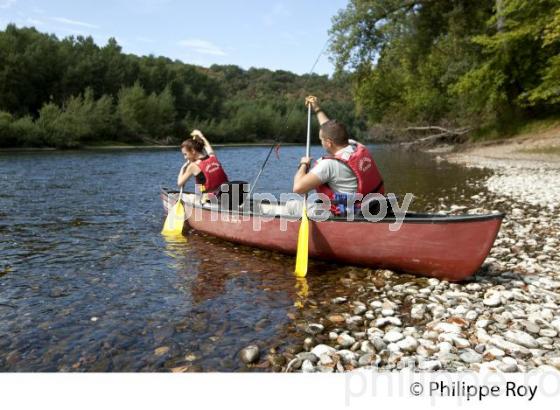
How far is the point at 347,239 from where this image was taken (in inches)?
268

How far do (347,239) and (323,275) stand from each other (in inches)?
25.9

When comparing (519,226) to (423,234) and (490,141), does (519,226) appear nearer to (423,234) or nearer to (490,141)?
(423,234)

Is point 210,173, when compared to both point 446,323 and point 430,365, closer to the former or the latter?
point 446,323

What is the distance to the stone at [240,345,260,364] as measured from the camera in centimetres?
430

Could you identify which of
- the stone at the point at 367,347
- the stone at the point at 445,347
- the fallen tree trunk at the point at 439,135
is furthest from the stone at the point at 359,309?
the fallen tree trunk at the point at 439,135

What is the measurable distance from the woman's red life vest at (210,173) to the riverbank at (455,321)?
438cm

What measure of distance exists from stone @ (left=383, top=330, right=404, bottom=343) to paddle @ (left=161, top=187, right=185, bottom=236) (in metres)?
6.20

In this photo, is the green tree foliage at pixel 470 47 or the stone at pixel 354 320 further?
the green tree foliage at pixel 470 47

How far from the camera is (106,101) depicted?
6744cm

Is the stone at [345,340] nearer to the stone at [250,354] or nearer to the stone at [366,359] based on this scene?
the stone at [366,359]

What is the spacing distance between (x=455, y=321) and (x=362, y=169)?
2.57 metres

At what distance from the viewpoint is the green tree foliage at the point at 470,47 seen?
24.3m

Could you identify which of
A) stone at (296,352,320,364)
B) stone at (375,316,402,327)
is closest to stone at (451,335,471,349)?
stone at (375,316,402,327)

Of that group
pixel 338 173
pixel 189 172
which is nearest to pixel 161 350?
pixel 338 173
